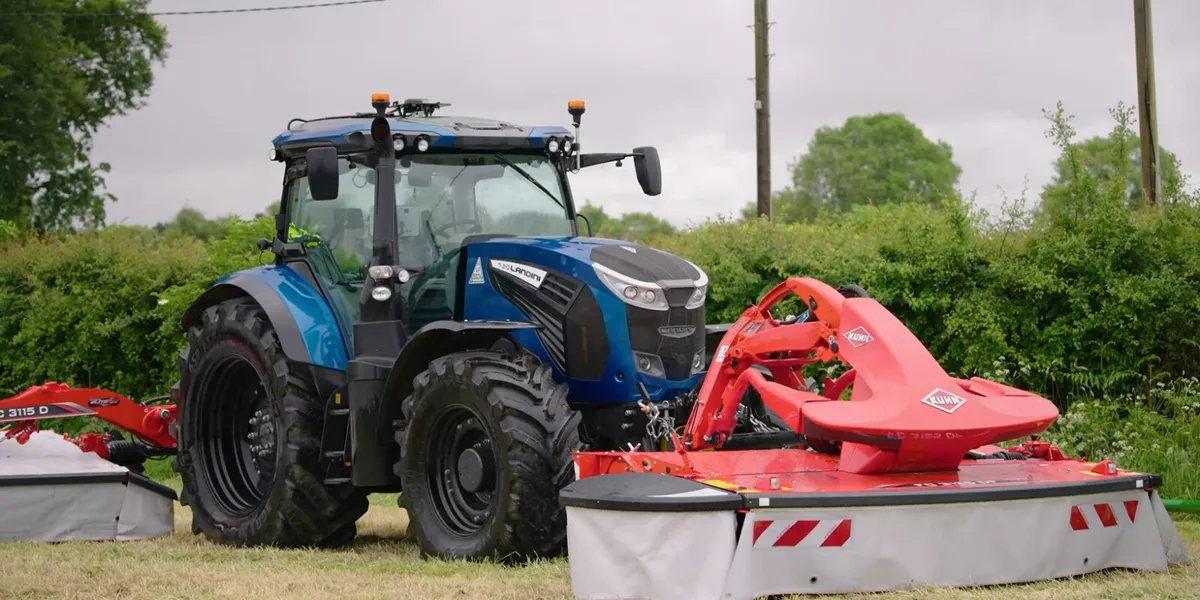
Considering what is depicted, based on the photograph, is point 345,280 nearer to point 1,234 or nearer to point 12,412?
point 12,412

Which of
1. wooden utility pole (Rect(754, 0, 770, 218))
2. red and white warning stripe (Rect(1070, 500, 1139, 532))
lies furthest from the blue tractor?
wooden utility pole (Rect(754, 0, 770, 218))

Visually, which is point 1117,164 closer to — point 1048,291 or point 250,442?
point 1048,291

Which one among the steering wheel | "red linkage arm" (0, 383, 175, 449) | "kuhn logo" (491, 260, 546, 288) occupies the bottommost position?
"red linkage arm" (0, 383, 175, 449)

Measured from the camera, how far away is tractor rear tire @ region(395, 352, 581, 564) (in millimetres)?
7430

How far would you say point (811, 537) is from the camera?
631 cm

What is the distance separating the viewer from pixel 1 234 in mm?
23281

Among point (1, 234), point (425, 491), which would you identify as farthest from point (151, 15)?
point (425, 491)

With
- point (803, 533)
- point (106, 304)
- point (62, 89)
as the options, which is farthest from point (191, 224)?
point (803, 533)

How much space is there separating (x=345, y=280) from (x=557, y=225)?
1.33 m

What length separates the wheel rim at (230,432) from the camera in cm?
989

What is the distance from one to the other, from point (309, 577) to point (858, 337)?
2.97 m

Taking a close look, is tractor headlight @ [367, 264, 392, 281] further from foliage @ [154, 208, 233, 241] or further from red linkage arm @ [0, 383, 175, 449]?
foliage @ [154, 208, 233, 241]

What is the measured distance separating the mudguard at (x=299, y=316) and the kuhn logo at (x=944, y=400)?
147 inches

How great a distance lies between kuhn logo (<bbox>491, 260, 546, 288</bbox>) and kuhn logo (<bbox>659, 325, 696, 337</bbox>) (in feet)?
2.34
